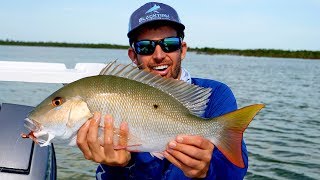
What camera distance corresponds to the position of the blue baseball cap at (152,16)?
347cm

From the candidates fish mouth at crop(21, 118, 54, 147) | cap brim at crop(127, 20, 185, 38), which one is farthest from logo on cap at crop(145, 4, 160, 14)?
fish mouth at crop(21, 118, 54, 147)

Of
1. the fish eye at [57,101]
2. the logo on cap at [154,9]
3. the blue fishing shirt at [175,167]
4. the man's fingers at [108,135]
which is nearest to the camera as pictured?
the man's fingers at [108,135]

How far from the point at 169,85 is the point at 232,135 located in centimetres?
50

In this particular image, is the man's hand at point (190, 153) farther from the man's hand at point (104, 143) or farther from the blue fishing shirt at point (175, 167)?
the man's hand at point (104, 143)

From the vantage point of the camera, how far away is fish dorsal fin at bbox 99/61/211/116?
2861 mm

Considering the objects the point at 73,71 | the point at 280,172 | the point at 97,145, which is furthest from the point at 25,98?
the point at 97,145

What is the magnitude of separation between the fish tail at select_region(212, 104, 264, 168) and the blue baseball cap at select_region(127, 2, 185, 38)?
1.03 metres

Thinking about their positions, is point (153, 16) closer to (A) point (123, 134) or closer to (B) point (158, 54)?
(B) point (158, 54)

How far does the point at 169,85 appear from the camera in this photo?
9.64 feet

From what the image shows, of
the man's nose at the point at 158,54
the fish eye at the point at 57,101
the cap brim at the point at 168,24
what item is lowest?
the fish eye at the point at 57,101

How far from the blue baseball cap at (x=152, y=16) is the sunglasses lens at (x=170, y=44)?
0.46 ft

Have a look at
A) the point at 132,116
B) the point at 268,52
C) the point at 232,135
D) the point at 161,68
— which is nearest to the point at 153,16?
the point at 161,68

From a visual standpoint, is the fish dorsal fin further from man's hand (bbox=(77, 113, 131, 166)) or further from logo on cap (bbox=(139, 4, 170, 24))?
logo on cap (bbox=(139, 4, 170, 24))

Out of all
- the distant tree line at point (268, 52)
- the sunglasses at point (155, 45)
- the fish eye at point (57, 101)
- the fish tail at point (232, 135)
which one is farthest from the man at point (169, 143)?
the distant tree line at point (268, 52)
